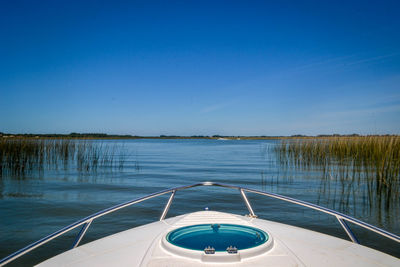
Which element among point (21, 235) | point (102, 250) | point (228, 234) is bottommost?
point (21, 235)

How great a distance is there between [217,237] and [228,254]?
37cm

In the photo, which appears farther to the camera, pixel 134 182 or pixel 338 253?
pixel 134 182

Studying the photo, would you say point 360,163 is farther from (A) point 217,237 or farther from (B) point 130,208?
(A) point 217,237

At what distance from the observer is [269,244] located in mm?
1795

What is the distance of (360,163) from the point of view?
959 centimetres

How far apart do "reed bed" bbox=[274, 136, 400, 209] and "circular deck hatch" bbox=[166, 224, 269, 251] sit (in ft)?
17.4

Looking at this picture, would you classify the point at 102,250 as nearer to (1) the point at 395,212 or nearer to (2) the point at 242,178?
(1) the point at 395,212

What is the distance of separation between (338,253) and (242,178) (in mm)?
8225

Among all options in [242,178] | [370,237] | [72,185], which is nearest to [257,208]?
[370,237]

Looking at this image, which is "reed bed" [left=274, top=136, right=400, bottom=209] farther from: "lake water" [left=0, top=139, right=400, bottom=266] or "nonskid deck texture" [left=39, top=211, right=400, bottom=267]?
"nonskid deck texture" [left=39, top=211, right=400, bottom=267]

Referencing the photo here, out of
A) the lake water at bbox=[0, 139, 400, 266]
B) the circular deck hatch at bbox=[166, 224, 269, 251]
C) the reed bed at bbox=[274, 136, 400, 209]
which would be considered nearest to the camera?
the circular deck hatch at bbox=[166, 224, 269, 251]

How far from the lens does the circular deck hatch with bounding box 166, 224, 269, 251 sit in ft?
5.91

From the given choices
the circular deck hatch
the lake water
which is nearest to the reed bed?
the lake water

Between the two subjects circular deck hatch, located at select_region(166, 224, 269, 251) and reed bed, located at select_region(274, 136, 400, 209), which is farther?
reed bed, located at select_region(274, 136, 400, 209)
